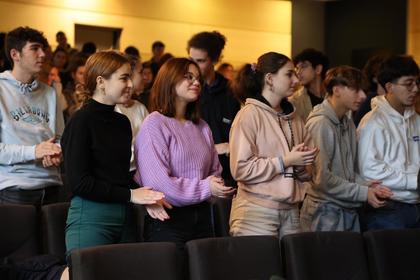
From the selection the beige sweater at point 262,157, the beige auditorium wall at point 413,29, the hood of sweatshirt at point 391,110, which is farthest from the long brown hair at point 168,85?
the beige auditorium wall at point 413,29

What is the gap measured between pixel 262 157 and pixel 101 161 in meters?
0.74

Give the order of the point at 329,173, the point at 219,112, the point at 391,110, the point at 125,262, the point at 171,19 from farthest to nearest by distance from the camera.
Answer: the point at 171,19
the point at 219,112
the point at 391,110
the point at 329,173
the point at 125,262

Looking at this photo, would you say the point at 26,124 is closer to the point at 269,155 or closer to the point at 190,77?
the point at 190,77

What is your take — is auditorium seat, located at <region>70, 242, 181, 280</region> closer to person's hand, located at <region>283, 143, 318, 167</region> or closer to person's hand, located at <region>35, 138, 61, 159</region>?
person's hand, located at <region>283, 143, 318, 167</region>

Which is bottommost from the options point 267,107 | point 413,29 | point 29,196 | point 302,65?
point 29,196

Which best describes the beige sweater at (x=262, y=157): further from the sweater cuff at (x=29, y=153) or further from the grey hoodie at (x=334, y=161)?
the sweater cuff at (x=29, y=153)

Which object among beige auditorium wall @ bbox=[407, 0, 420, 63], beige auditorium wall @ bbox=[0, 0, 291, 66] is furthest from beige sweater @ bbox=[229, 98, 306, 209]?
beige auditorium wall @ bbox=[407, 0, 420, 63]

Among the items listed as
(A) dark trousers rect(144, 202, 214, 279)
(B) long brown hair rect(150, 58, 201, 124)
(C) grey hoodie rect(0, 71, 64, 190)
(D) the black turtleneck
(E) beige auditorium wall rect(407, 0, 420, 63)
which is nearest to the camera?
(D) the black turtleneck

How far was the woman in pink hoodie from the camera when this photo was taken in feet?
9.49

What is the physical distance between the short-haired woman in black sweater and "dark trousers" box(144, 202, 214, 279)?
0.13 metres

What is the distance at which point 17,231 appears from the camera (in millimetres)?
2955

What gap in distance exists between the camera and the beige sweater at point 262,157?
2895mm

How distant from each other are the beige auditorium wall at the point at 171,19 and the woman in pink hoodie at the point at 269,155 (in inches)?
237

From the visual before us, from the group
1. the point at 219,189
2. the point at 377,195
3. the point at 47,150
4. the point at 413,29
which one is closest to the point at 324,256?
the point at 219,189
